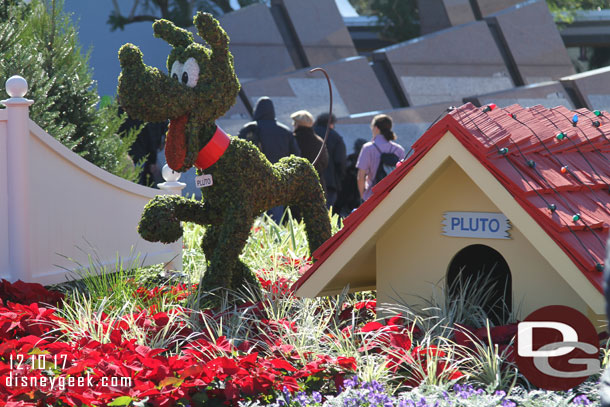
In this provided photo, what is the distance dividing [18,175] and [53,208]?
1.34 feet

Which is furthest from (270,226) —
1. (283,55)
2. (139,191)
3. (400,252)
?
(283,55)

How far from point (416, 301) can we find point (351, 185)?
641 centimetres

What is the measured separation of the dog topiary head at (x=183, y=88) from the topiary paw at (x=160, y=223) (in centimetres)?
24

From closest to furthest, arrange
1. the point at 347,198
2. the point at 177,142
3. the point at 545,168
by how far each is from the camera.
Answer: the point at 545,168 < the point at 177,142 < the point at 347,198

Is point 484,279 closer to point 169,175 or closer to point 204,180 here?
point 204,180

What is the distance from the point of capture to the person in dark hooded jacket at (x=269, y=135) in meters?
7.70

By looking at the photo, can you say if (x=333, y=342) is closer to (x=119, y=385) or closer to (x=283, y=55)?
(x=119, y=385)

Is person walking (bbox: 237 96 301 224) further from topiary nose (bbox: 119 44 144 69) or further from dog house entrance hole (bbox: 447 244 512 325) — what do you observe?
dog house entrance hole (bbox: 447 244 512 325)

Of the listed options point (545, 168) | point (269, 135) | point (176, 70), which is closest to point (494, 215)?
point (545, 168)

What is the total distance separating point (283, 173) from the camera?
4.70 meters

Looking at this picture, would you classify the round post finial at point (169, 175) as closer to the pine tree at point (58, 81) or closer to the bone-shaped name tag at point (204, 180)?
the pine tree at point (58, 81)

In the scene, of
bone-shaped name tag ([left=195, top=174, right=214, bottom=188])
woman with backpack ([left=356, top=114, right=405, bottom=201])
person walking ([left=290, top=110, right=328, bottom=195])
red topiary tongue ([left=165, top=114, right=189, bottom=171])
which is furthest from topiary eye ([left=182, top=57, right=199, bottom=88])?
person walking ([left=290, top=110, right=328, bottom=195])

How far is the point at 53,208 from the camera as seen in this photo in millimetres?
5188

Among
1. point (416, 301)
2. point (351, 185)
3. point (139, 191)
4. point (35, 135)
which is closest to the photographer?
point (416, 301)
